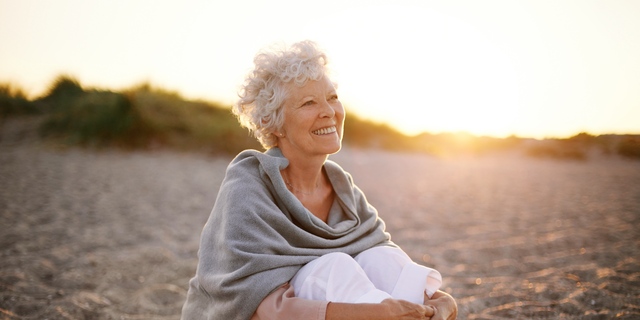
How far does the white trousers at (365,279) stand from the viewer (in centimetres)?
179

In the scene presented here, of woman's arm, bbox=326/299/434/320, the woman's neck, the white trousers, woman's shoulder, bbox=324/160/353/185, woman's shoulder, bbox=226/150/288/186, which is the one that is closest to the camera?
woman's arm, bbox=326/299/434/320

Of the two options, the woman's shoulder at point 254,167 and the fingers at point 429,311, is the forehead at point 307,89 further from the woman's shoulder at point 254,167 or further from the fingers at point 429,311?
the fingers at point 429,311

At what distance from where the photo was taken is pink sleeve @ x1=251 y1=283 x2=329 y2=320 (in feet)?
5.63

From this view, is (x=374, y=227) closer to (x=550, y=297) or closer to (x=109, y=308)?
→ (x=550, y=297)

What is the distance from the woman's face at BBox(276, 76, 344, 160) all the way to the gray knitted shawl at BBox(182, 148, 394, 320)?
0.52ft

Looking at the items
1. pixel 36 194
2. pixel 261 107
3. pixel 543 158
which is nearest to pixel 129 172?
pixel 36 194

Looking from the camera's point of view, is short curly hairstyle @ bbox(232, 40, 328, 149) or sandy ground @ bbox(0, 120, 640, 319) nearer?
short curly hairstyle @ bbox(232, 40, 328, 149)

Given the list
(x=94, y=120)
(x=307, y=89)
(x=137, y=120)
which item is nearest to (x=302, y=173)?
(x=307, y=89)

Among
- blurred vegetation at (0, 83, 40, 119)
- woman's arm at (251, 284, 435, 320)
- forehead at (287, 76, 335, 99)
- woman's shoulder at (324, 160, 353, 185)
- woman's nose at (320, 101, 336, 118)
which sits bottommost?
woman's arm at (251, 284, 435, 320)

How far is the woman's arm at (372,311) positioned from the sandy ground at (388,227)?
1.43 m

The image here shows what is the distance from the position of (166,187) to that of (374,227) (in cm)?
668

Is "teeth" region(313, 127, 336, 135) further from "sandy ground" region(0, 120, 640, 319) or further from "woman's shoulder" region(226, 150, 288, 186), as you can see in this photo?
"sandy ground" region(0, 120, 640, 319)

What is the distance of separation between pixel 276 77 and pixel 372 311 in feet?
3.87

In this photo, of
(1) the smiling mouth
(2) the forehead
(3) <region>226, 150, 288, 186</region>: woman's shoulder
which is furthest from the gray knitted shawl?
(2) the forehead
